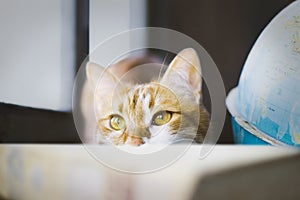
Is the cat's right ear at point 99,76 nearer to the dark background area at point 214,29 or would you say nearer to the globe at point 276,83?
the dark background area at point 214,29

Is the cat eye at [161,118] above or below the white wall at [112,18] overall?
below

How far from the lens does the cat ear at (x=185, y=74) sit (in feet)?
2.60

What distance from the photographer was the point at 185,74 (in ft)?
2.62

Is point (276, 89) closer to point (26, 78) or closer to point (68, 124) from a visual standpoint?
point (68, 124)

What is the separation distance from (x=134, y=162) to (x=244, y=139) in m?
0.19

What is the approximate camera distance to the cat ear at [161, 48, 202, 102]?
794 mm

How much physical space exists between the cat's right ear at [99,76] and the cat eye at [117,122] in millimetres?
69

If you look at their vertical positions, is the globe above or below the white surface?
above

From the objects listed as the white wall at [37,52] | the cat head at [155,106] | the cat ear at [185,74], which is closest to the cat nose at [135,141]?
the cat head at [155,106]

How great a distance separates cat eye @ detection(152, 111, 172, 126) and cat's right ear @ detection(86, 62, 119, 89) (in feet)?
0.40

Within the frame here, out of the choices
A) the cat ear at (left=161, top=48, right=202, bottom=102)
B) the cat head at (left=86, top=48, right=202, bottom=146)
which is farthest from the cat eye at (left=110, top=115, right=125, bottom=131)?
the cat ear at (left=161, top=48, right=202, bottom=102)

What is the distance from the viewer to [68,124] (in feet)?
2.99

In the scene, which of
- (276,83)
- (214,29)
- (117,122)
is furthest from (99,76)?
(276,83)

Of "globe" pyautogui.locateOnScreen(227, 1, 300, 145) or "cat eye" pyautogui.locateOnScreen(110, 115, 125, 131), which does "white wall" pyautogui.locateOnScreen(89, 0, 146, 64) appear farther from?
"globe" pyautogui.locateOnScreen(227, 1, 300, 145)
